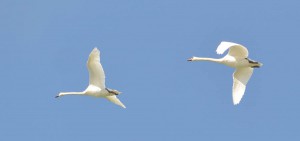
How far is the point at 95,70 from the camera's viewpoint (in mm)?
71812

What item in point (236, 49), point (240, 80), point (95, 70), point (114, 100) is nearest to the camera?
point (236, 49)

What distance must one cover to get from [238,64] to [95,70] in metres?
7.82

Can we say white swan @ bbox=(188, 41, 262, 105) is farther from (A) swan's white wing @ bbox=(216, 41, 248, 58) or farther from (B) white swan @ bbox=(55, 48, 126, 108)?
(B) white swan @ bbox=(55, 48, 126, 108)

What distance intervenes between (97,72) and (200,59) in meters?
6.29

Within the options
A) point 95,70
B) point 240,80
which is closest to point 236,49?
point 240,80

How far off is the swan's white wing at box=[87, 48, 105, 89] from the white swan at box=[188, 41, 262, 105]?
216 inches

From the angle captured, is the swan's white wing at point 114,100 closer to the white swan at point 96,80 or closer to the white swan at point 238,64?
the white swan at point 96,80

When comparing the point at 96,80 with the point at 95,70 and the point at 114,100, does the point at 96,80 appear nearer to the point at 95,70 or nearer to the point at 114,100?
the point at 95,70

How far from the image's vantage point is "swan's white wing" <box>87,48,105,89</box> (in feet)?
232

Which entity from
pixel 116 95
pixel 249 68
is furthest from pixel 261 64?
pixel 116 95

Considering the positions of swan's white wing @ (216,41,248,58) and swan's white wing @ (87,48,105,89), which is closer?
swan's white wing @ (216,41,248,58)

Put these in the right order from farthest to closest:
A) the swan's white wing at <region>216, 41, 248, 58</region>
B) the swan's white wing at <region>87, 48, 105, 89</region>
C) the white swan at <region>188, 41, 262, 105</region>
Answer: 1. the white swan at <region>188, 41, 262, 105</region>
2. the swan's white wing at <region>87, 48, 105, 89</region>
3. the swan's white wing at <region>216, 41, 248, 58</region>

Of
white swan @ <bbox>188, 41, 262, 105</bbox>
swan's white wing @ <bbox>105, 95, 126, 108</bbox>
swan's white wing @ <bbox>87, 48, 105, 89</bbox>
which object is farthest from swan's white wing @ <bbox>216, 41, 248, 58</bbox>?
swan's white wing @ <bbox>105, 95, 126, 108</bbox>

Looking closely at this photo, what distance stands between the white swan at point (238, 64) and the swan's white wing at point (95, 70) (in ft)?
18.0
